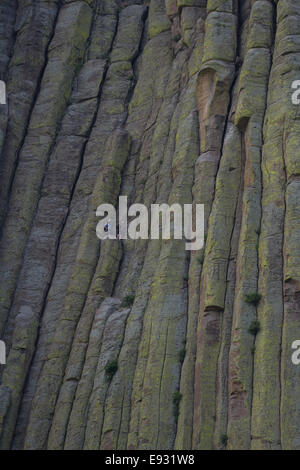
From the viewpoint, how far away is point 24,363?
51.8 metres

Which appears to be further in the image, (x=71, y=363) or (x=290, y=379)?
(x=71, y=363)

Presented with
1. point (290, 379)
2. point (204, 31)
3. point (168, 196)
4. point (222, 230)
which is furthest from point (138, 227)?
point (290, 379)

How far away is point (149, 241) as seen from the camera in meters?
51.5

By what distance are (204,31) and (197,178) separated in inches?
451

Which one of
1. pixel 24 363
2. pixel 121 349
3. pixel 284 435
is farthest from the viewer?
pixel 24 363

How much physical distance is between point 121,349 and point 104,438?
477 cm

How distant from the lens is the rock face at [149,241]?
42562mm

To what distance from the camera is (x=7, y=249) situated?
56.8m

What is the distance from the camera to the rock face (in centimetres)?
4256

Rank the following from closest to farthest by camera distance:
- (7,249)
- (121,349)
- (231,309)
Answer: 1. (231,309)
2. (121,349)
3. (7,249)

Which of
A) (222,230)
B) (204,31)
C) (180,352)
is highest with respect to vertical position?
(204,31)

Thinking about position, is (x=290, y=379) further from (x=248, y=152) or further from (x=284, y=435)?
(x=248, y=152)

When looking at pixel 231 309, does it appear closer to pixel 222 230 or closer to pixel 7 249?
pixel 222 230

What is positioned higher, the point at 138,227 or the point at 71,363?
the point at 138,227
